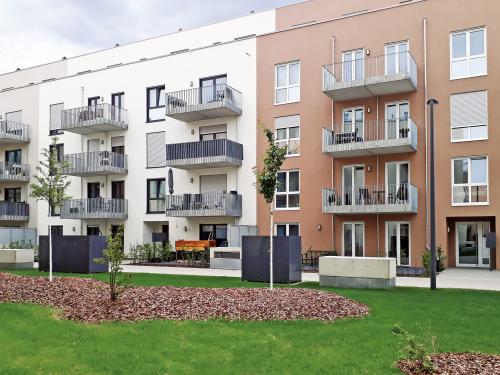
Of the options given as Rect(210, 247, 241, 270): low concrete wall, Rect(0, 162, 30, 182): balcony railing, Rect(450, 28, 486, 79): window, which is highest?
Rect(450, 28, 486, 79): window

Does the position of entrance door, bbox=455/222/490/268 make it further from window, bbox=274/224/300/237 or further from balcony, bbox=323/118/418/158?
window, bbox=274/224/300/237

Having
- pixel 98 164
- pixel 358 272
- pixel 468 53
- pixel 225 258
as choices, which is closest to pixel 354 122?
pixel 468 53

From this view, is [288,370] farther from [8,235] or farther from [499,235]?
[8,235]

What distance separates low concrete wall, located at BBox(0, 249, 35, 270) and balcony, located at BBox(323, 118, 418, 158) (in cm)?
1393

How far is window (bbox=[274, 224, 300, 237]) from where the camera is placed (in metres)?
26.4

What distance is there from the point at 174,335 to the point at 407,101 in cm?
1911

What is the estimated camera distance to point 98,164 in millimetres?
31422

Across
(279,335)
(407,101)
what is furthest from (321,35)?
(279,335)

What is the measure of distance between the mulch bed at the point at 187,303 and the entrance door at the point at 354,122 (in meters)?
13.6

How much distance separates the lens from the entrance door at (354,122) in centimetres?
2455

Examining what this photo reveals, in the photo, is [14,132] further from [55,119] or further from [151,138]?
[151,138]

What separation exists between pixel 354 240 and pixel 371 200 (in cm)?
241

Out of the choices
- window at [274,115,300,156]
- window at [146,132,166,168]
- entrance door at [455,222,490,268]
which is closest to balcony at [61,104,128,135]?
window at [146,132,166,168]

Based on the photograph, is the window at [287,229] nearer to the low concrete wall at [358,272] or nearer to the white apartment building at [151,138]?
the white apartment building at [151,138]
